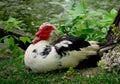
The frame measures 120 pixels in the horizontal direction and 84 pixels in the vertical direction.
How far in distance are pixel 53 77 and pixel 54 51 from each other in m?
0.33

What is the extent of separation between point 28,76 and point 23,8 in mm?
8139

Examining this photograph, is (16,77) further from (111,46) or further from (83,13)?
(83,13)

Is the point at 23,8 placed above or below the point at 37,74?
below

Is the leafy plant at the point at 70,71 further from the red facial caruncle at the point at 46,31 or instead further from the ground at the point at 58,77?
the red facial caruncle at the point at 46,31

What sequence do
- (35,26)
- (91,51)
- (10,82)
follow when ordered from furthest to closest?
(35,26), (91,51), (10,82)

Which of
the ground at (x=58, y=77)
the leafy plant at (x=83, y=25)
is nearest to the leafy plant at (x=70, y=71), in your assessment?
the ground at (x=58, y=77)

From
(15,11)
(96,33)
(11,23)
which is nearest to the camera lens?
(11,23)

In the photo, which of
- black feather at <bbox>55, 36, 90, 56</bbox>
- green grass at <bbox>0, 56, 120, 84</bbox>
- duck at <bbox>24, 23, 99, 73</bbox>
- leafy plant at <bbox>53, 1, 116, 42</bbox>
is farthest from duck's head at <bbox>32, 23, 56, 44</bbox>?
leafy plant at <bbox>53, 1, 116, 42</bbox>

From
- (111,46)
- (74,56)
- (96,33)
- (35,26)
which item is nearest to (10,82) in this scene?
(74,56)

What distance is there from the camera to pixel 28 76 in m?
5.46

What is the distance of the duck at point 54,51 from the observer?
17.5ft

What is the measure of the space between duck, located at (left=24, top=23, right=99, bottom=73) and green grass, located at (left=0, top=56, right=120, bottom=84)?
0.32ft

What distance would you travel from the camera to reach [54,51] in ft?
17.5

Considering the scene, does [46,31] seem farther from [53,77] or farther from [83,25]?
[83,25]
